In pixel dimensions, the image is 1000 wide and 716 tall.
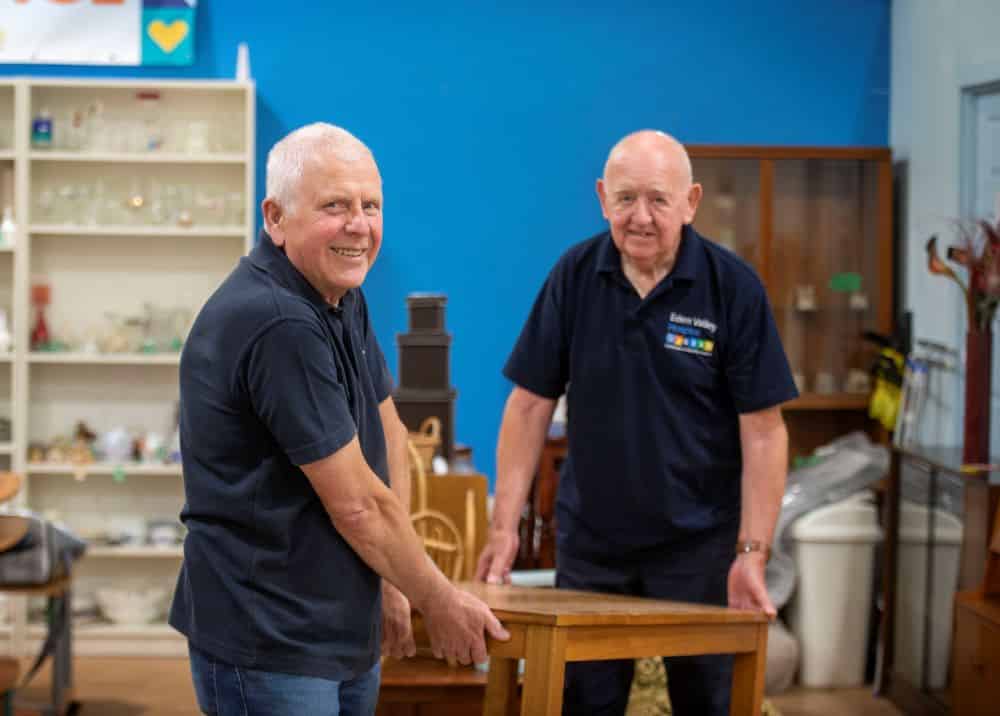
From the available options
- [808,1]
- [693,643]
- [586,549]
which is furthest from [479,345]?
[693,643]

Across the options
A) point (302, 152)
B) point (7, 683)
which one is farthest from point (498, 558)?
point (7, 683)

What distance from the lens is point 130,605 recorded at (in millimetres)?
5660

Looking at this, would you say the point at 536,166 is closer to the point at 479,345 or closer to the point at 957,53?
the point at 479,345

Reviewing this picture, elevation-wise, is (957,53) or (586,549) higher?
(957,53)

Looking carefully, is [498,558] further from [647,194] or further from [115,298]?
[115,298]

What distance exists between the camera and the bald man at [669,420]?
2594 mm

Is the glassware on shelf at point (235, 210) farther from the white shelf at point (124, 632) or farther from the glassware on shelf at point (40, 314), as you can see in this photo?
the white shelf at point (124, 632)

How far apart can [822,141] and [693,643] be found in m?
4.19

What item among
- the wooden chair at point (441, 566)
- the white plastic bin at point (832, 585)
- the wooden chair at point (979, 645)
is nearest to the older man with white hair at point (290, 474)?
the wooden chair at point (441, 566)

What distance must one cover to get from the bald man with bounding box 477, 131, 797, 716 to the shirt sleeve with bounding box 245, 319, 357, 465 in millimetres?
940

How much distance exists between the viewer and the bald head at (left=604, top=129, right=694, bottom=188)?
8.38 feet

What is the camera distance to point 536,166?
5980mm

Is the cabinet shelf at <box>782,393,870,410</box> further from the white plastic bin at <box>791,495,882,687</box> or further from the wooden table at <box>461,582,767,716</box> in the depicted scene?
the wooden table at <box>461,582,767,716</box>

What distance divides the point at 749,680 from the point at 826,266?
11.6 ft
